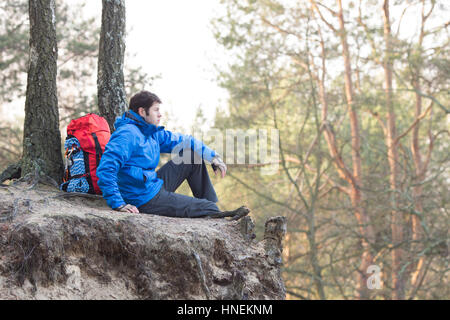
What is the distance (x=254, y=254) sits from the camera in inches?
161

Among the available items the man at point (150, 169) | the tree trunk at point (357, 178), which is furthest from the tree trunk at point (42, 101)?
the tree trunk at point (357, 178)

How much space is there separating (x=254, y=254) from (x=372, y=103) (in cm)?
922

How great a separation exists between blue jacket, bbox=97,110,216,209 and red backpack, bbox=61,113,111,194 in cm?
37

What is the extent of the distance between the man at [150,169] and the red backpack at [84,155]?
35cm

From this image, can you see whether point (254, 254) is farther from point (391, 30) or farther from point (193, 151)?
point (391, 30)

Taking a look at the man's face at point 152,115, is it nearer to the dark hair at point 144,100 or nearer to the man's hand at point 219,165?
the dark hair at point 144,100

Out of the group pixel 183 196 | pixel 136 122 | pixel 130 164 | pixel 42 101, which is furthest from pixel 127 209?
pixel 42 101

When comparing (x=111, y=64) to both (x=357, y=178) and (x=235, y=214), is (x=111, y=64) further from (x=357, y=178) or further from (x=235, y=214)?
(x=357, y=178)

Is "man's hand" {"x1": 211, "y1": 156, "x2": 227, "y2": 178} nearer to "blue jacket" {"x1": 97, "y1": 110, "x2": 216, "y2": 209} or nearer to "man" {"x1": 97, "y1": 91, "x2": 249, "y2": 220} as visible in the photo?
"man" {"x1": 97, "y1": 91, "x2": 249, "y2": 220}

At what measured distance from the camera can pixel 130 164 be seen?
410cm

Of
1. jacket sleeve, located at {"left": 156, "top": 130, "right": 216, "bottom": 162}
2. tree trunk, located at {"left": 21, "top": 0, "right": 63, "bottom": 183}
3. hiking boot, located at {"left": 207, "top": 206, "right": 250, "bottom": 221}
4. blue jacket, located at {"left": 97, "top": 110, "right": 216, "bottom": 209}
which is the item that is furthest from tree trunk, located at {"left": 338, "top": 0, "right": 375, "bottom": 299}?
blue jacket, located at {"left": 97, "top": 110, "right": 216, "bottom": 209}

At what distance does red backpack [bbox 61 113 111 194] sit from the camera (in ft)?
14.7

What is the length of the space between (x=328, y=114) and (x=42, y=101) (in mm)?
9088
